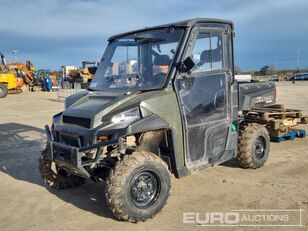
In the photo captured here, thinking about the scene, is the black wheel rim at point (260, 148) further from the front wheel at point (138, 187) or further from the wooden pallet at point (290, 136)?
the front wheel at point (138, 187)

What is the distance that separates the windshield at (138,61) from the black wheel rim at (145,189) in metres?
1.19

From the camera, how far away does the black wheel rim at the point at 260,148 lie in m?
6.89

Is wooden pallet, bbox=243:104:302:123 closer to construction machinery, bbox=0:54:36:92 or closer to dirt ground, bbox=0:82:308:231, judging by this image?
dirt ground, bbox=0:82:308:231

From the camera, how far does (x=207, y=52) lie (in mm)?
5645

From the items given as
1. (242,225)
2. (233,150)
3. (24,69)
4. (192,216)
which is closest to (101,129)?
(192,216)

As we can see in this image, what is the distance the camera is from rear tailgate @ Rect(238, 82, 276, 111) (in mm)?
6621

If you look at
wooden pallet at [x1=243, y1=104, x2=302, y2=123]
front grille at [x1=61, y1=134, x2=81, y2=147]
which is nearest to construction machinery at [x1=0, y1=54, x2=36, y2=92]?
wooden pallet at [x1=243, y1=104, x2=302, y2=123]

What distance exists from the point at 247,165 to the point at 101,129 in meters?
3.16

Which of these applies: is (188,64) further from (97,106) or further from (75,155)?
(75,155)

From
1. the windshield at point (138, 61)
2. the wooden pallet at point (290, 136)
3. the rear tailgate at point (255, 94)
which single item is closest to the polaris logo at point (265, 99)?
the rear tailgate at point (255, 94)

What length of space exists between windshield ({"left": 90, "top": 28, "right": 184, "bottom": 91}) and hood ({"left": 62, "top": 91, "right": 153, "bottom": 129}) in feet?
1.05

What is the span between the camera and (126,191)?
14.8 feet

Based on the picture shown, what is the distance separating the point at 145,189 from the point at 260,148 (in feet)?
9.89

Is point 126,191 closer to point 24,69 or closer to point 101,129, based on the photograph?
point 101,129
